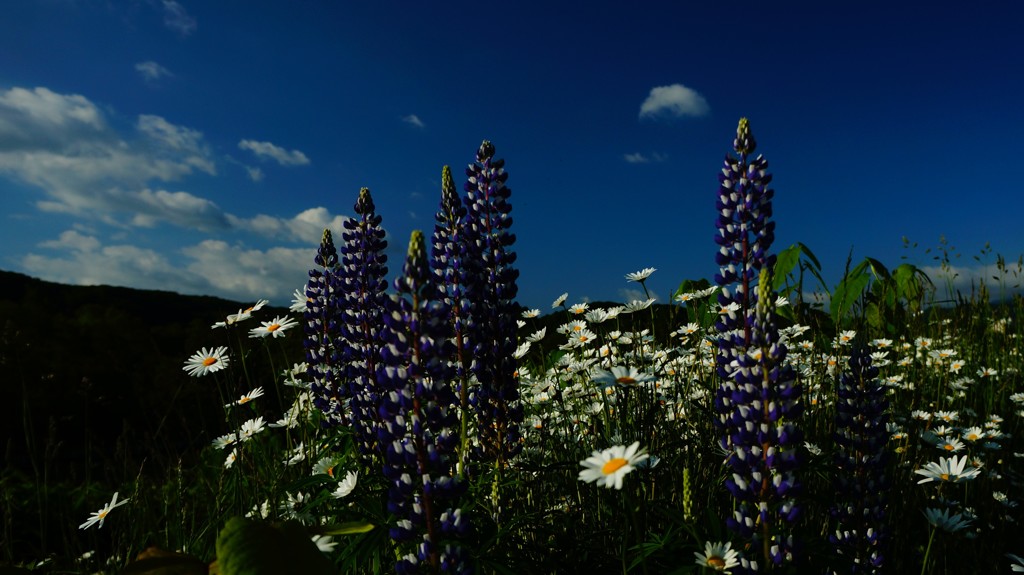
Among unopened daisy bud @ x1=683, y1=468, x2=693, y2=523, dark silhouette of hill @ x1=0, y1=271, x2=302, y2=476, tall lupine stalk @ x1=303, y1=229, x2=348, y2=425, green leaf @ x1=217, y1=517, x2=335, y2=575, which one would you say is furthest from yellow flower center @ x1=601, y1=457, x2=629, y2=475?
dark silhouette of hill @ x1=0, y1=271, x2=302, y2=476

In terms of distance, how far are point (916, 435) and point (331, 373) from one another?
18.0ft

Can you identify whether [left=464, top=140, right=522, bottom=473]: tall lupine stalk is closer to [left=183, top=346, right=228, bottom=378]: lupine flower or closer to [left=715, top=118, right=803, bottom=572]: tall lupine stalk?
[left=715, top=118, right=803, bottom=572]: tall lupine stalk

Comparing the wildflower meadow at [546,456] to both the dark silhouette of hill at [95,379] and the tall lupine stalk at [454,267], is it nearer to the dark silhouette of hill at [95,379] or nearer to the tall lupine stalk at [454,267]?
the tall lupine stalk at [454,267]

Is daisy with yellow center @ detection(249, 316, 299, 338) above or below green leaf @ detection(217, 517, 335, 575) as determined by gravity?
above

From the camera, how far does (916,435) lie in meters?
6.18

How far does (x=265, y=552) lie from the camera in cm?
163

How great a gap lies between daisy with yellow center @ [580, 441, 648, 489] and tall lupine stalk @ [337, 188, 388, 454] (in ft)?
5.08

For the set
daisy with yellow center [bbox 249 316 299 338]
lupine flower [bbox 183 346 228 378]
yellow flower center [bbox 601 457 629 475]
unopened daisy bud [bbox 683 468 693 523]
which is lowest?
unopened daisy bud [bbox 683 468 693 523]

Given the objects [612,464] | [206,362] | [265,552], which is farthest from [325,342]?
[265,552]

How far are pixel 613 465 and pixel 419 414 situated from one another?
78 cm

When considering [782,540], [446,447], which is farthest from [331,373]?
[782,540]

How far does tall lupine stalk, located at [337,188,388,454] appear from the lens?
3730 millimetres

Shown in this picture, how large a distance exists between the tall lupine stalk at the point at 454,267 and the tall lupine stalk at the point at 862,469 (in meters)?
1.93

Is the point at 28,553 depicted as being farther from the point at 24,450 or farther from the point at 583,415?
the point at 583,415
